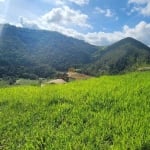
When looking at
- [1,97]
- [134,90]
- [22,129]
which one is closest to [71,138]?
[22,129]

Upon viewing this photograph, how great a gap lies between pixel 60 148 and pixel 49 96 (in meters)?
6.46

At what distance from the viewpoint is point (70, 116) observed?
42.8 feet

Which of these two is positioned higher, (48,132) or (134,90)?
(134,90)

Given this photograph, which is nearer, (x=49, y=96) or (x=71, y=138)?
(x=71, y=138)

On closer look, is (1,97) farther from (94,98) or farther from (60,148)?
(60,148)

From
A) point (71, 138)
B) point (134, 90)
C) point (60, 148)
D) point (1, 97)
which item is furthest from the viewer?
point (1, 97)

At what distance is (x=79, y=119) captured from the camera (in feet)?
40.8

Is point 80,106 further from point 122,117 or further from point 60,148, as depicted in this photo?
point 60,148

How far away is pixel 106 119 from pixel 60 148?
2.58 meters

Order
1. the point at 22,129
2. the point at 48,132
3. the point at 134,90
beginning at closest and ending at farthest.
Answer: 1. the point at 48,132
2. the point at 22,129
3. the point at 134,90

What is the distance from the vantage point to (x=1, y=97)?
17.7 metres

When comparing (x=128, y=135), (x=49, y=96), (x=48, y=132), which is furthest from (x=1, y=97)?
(x=128, y=135)

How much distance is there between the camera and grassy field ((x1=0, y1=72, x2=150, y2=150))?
10.3 metres

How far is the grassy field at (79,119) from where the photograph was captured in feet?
33.7
